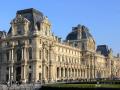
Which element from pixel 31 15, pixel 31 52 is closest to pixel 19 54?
pixel 31 52

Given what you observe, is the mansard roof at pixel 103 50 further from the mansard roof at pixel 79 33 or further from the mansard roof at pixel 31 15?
the mansard roof at pixel 31 15

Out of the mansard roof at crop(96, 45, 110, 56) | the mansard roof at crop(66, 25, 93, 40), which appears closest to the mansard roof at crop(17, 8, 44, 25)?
the mansard roof at crop(66, 25, 93, 40)

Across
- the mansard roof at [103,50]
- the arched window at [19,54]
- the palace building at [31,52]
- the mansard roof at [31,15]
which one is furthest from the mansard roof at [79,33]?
the arched window at [19,54]

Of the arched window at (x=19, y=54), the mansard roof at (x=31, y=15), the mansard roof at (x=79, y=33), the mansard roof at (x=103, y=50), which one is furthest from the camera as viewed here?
the mansard roof at (x=103, y=50)

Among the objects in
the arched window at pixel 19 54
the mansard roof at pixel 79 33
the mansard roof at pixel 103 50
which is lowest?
the arched window at pixel 19 54

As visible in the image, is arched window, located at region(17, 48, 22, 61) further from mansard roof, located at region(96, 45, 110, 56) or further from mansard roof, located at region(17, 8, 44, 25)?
mansard roof, located at region(96, 45, 110, 56)

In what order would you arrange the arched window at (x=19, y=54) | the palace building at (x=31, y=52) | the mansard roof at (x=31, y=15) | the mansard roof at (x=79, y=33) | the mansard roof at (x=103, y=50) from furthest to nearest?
the mansard roof at (x=103, y=50), the mansard roof at (x=79, y=33), the mansard roof at (x=31, y=15), the arched window at (x=19, y=54), the palace building at (x=31, y=52)

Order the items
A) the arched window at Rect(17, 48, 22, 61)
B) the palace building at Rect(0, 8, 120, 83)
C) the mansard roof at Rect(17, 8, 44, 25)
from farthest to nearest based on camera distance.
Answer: the mansard roof at Rect(17, 8, 44, 25)
the arched window at Rect(17, 48, 22, 61)
the palace building at Rect(0, 8, 120, 83)

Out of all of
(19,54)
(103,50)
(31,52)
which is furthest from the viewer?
(103,50)

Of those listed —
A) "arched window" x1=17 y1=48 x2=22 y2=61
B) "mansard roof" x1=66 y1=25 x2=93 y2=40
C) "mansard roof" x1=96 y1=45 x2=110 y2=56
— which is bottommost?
"arched window" x1=17 y1=48 x2=22 y2=61

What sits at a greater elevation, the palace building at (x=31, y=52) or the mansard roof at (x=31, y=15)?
the mansard roof at (x=31, y=15)

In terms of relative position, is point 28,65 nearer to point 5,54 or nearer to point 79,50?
point 5,54

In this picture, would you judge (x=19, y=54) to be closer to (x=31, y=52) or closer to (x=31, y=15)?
(x=31, y=52)

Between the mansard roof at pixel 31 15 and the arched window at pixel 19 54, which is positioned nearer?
the arched window at pixel 19 54
